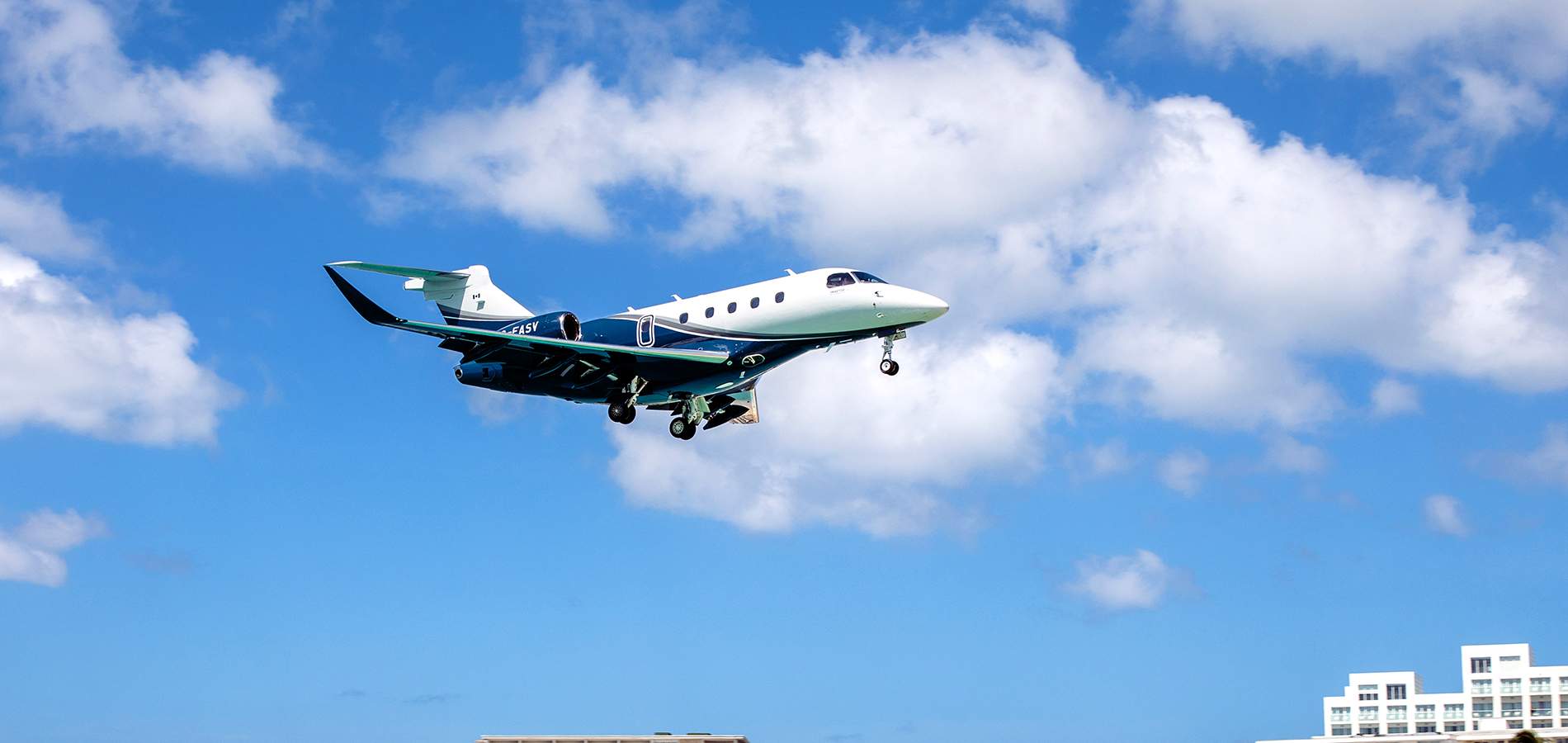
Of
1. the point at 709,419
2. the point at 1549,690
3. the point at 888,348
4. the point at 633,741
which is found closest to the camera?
the point at 888,348

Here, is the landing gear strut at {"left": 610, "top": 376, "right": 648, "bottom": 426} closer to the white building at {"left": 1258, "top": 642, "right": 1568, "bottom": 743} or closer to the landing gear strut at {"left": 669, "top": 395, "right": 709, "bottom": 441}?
the landing gear strut at {"left": 669, "top": 395, "right": 709, "bottom": 441}

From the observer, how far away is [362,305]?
61562 millimetres

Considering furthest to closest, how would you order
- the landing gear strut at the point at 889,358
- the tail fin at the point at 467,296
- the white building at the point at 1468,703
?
1. the white building at the point at 1468,703
2. the tail fin at the point at 467,296
3. the landing gear strut at the point at 889,358

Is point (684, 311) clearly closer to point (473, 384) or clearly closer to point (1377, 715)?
point (473, 384)

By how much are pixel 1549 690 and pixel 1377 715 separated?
62.8 ft

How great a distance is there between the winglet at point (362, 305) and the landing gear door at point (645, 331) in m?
9.04

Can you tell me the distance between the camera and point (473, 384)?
68062 mm

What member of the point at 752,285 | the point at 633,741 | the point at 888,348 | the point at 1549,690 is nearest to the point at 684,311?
the point at 752,285

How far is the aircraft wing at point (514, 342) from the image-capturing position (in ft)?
202

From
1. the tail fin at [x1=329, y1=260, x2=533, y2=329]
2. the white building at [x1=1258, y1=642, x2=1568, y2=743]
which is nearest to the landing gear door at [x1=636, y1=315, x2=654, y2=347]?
the tail fin at [x1=329, y1=260, x2=533, y2=329]

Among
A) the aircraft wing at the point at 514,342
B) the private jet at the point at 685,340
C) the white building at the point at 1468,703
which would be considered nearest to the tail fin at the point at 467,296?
the private jet at the point at 685,340

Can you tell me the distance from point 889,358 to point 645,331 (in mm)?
11038

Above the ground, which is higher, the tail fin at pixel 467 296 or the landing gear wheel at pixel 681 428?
the tail fin at pixel 467 296

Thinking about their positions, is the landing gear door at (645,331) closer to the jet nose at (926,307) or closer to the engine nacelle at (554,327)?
the engine nacelle at (554,327)
